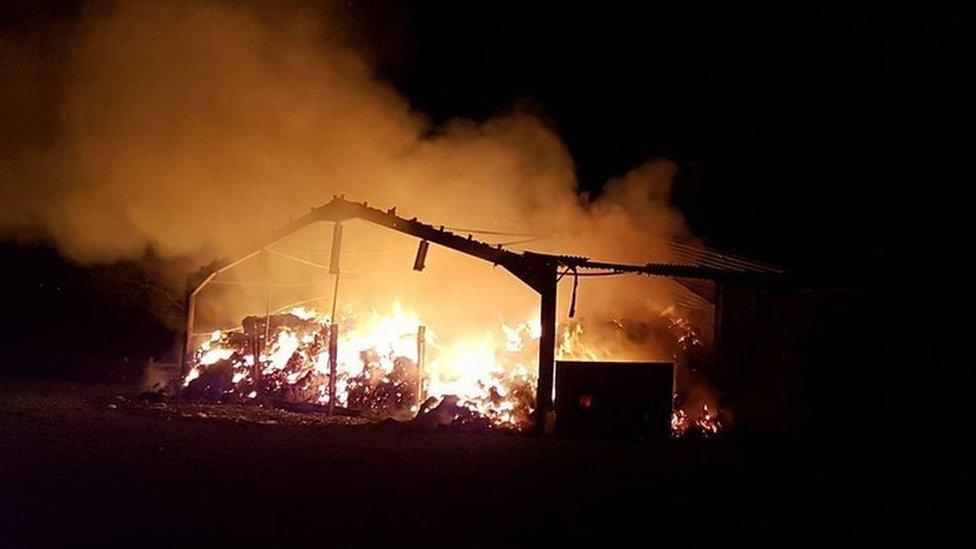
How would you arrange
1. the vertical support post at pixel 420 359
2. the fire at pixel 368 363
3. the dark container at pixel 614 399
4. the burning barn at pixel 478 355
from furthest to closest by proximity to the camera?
the fire at pixel 368 363
the vertical support post at pixel 420 359
the burning barn at pixel 478 355
the dark container at pixel 614 399

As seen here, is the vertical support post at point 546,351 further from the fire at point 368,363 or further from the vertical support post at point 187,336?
the vertical support post at point 187,336

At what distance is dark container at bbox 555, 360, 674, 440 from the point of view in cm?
1377

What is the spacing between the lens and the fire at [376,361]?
16688mm

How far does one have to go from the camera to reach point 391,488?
8.91 metres

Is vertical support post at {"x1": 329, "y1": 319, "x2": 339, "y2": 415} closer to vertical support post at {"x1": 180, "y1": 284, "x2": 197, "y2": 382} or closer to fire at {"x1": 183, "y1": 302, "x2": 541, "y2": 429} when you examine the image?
fire at {"x1": 183, "y1": 302, "x2": 541, "y2": 429}

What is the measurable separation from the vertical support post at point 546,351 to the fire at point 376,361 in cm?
143

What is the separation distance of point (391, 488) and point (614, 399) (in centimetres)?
580

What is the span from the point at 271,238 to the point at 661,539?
11661 mm

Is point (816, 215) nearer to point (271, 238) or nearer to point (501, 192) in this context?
point (501, 192)

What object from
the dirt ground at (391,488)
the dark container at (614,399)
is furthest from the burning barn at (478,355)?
the dirt ground at (391,488)

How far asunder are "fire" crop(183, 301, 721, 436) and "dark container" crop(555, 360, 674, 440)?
1687 millimetres

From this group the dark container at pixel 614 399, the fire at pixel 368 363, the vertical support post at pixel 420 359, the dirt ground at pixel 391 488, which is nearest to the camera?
the dirt ground at pixel 391 488

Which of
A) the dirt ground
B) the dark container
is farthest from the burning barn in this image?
the dirt ground

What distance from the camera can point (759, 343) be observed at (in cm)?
1505
